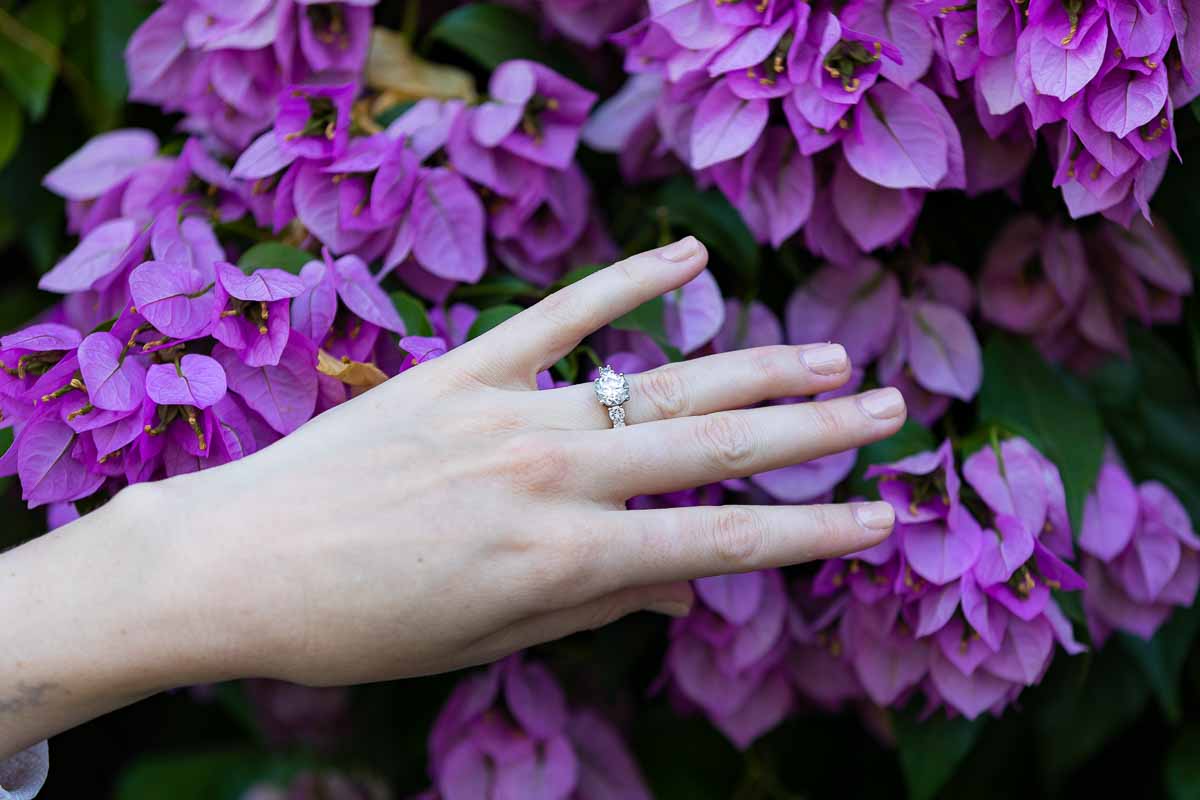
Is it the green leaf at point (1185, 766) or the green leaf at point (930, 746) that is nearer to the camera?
the green leaf at point (930, 746)

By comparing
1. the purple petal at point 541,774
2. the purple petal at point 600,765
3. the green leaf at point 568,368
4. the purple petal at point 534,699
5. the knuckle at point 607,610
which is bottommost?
the purple petal at point 600,765

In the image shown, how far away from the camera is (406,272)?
0.58 m

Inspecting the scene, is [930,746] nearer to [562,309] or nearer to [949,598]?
[949,598]

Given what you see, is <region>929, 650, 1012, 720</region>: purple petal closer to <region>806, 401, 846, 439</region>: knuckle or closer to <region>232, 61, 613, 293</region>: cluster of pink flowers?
<region>806, 401, 846, 439</region>: knuckle

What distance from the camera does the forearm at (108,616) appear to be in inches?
16.9

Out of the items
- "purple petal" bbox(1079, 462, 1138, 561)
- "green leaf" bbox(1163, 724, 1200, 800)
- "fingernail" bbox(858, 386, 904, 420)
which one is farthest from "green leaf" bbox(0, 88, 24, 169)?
"green leaf" bbox(1163, 724, 1200, 800)

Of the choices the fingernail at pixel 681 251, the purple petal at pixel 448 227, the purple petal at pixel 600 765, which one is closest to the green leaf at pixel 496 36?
the purple petal at pixel 448 227

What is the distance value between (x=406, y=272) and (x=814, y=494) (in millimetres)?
244

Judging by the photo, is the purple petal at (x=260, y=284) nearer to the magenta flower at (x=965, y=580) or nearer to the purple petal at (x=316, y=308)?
the purple petal at (x=316, y=308)

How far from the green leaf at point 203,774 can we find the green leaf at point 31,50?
24.2 inches

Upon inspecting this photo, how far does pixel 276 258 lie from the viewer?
1.77ft

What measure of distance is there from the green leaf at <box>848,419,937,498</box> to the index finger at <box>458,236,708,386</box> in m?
0.15

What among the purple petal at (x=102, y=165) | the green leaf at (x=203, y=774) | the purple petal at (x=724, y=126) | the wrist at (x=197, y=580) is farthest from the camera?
the green leaf at (x=203, y=774)

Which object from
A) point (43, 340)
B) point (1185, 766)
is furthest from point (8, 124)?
point (1185, 766)
